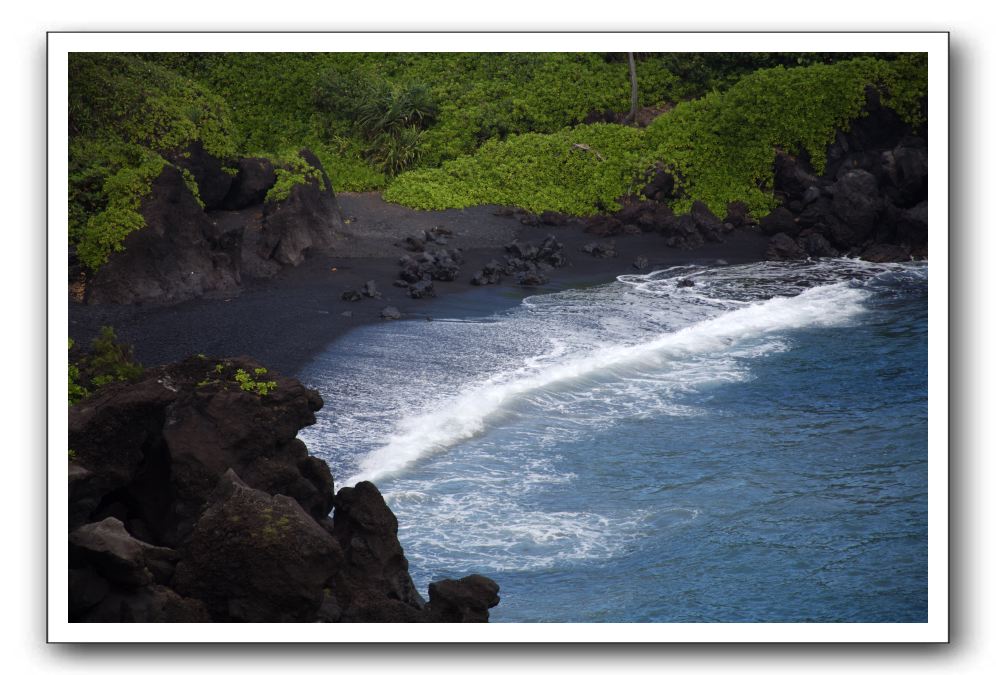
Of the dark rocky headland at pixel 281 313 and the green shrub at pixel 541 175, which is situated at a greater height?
the green shrub at pixel 541 175

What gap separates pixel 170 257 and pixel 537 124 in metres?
11.1

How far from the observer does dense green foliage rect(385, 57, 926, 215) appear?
24.4 m

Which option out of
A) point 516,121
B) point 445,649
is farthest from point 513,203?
point 445,649

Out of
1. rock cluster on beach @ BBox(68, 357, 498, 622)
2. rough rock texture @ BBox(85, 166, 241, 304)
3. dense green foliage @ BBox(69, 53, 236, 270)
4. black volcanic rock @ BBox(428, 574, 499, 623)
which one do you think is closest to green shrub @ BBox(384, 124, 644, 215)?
dense green foliage @ BBox(69, 53, 236, 270)

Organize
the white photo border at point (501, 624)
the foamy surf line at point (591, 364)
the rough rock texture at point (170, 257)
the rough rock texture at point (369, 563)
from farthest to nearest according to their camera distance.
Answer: the rough rock texture at point (170, 257) → the foamy surf line at point (591, 364) → the rough rock texture at point (369, 563) → the white photo border at point (501, 624)

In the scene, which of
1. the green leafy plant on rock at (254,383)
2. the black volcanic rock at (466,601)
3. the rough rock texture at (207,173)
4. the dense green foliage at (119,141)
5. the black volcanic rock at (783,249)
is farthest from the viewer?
the black volcanic rock at (783,249)

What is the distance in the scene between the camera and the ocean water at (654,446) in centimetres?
1037

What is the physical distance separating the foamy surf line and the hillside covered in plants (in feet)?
14.4

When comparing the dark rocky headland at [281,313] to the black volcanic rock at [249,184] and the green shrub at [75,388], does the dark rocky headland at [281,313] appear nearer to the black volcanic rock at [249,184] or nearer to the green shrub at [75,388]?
the black volcanic rock at [249,184]

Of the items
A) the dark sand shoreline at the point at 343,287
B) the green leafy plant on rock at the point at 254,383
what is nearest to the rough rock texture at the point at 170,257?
the dark sand shoreline at the point at 343,287

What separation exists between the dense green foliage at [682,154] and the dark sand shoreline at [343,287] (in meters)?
0.89
